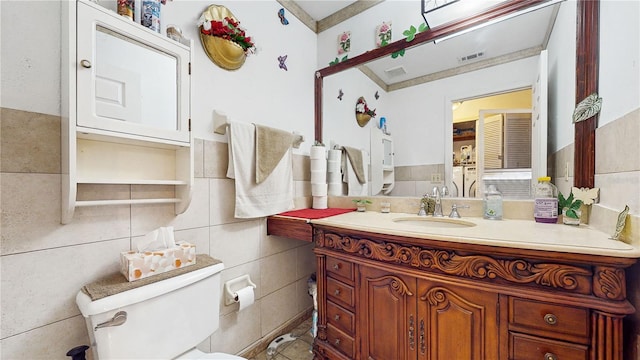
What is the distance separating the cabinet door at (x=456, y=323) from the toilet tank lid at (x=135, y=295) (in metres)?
0.97

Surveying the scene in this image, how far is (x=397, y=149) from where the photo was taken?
5.49 feet

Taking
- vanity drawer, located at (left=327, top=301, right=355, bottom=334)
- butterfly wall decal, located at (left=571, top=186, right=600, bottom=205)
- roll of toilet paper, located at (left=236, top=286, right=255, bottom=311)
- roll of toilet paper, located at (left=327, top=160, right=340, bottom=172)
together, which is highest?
roll of toilet paper, located at (left=327, top=160, right=340, bottom=172)

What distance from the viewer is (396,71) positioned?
65.4 inches

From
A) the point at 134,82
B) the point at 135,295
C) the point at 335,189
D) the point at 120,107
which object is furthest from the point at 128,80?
the point at 335,189

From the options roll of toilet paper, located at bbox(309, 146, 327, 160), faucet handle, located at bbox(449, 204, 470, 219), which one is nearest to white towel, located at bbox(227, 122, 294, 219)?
roll of toilet paper, located at bbox(309, 146, 327, 160)

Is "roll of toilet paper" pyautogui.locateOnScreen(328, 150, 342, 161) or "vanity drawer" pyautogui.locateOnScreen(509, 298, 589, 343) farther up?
"roll of toilet paper" pyautogui.locateOnScreen(328, 150, 342, 161)

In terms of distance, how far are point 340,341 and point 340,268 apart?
405 mm

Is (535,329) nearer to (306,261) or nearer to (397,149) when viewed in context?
(397,149)

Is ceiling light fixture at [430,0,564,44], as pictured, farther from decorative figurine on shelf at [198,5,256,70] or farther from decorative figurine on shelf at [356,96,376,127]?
decorative figurine on shelf at [198,5,256,70]

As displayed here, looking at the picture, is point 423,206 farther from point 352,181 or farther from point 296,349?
point 296,349

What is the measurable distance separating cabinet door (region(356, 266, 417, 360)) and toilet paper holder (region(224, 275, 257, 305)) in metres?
0.70

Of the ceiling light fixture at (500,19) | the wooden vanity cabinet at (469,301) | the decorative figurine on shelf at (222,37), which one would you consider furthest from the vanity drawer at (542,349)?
the decorative figurine on shelf at (222,37)

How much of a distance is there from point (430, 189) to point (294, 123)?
1106 mm

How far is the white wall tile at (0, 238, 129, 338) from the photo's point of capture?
805 millimetres
